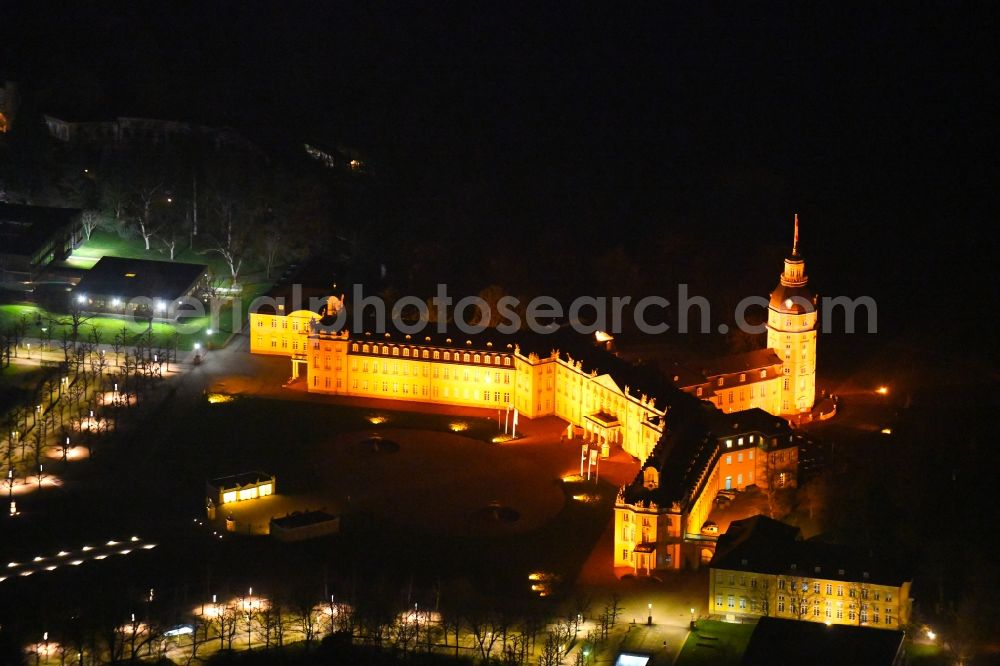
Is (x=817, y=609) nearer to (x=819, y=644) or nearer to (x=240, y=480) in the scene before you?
(x=819, y=644)

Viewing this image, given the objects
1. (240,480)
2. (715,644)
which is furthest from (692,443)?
(240,480)

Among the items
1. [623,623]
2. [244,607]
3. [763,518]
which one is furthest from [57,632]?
[763,518]

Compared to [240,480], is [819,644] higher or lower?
lower

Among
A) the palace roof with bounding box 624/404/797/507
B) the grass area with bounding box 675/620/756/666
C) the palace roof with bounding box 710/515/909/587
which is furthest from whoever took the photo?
the palace roof with bounding box 624/404/797/507

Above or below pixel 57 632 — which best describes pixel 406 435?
above

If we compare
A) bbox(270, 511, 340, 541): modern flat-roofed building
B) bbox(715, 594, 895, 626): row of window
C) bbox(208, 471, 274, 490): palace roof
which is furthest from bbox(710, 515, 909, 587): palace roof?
bbox(208, 471, 274, 490): palace roof

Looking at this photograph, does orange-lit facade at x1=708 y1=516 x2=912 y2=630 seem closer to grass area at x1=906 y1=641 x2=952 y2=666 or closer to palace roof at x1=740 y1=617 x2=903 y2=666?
grass area at x1=906 y1=641 x2=952 y2=666

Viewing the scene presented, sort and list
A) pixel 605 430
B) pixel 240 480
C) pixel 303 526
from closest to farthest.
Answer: pixel 303 526 → pixel 240 480 → pixel 605 430

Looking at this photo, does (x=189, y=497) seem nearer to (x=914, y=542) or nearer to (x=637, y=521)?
(x=637, y=521)

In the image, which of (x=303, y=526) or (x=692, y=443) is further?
(x=692, y=443)
